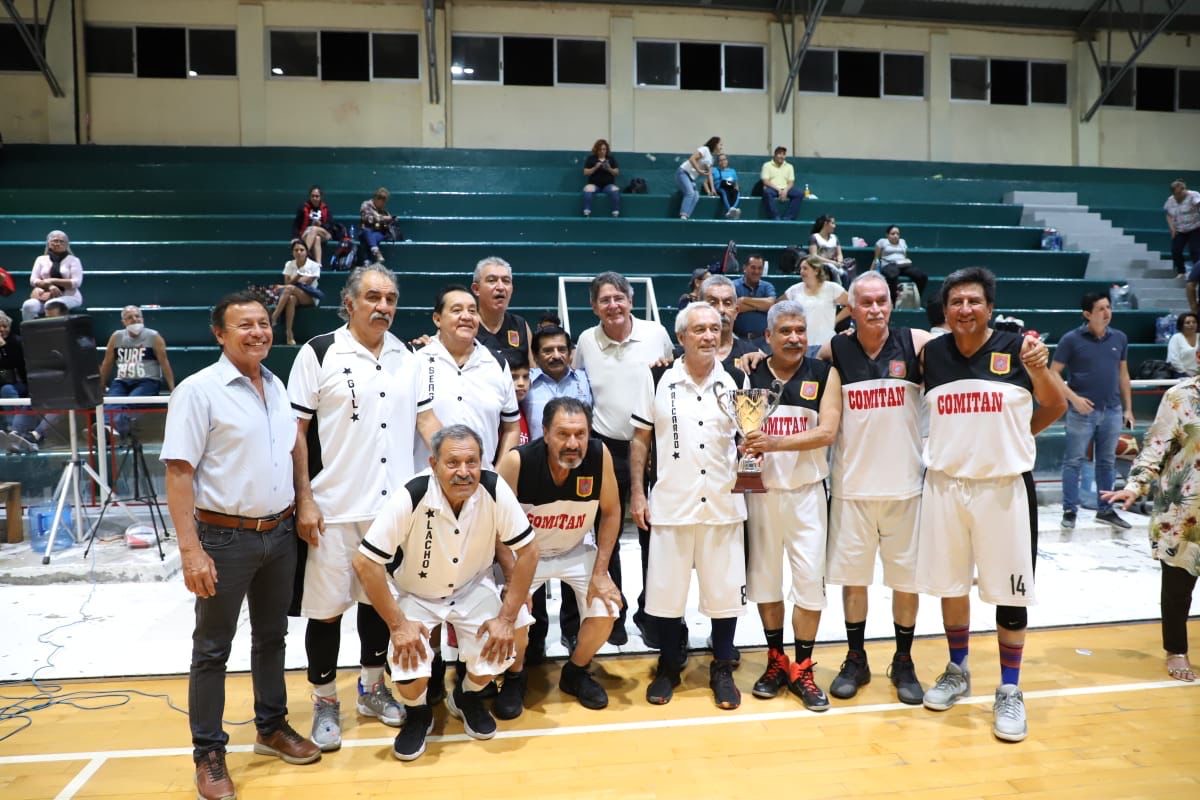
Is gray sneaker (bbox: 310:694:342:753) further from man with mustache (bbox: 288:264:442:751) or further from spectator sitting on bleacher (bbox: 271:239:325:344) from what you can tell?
spectator sitting on bleacher (bbox: 271:239:325:344)

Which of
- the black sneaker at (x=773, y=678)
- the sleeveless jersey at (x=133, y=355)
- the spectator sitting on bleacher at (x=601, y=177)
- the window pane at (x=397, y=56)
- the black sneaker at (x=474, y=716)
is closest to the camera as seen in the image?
the black sneaker at (x=474, y=716)

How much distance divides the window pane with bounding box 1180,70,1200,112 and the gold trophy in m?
16.2

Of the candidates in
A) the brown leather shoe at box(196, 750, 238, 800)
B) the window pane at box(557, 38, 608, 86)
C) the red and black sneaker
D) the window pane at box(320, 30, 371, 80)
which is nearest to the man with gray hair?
the red and black sneaker

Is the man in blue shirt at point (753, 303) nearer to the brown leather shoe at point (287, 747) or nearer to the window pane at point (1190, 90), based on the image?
the brown leather shoe at point (287, 747)

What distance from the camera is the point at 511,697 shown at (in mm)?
3826

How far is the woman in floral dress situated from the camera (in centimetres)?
407

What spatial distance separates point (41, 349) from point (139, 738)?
3289 millimetres

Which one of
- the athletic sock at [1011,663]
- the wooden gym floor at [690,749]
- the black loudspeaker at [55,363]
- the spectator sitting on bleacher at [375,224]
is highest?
the spectator sitting on bleacher at [375,224]

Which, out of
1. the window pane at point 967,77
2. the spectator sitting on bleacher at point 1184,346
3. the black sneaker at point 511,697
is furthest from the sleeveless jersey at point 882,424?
the window pane at point 967,77

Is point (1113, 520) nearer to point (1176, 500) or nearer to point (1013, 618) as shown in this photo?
point (1176, 500)

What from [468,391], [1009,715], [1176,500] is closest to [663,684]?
[1009,715]

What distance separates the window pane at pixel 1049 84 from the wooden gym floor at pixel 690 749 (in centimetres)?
1410

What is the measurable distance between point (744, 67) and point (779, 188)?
3.13 metres

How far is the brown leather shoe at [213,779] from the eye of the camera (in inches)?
121
